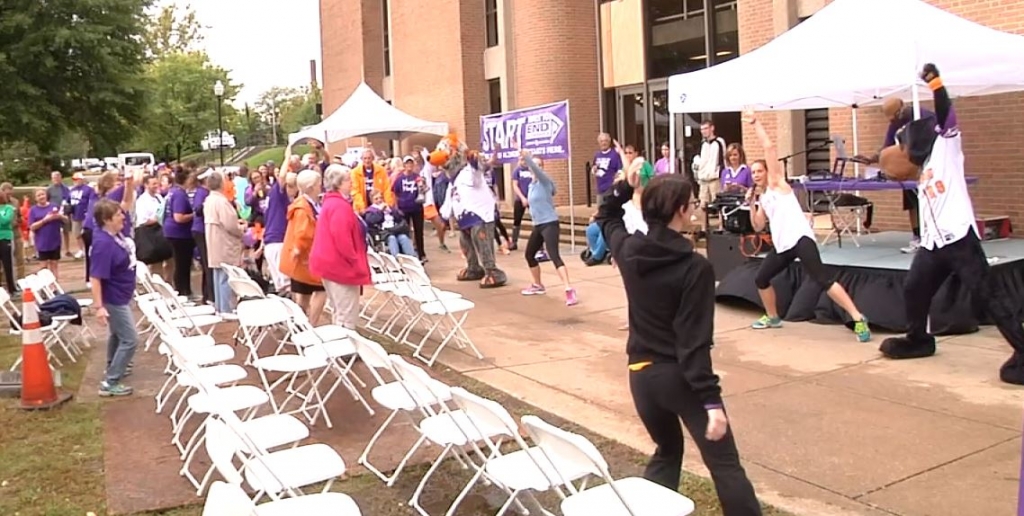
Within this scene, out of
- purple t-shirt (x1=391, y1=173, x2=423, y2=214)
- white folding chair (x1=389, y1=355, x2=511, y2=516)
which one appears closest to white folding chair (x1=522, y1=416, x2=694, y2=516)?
white folding chair (x1=389, y1=355, x2=511, y2=516)

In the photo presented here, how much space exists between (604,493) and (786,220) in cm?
501

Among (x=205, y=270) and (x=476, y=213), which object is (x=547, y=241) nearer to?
(x=476, y=213)

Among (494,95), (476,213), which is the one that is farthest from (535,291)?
(494,95)

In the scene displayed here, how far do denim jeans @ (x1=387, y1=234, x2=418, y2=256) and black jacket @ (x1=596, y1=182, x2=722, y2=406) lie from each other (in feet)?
29.8

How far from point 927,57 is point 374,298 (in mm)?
6586

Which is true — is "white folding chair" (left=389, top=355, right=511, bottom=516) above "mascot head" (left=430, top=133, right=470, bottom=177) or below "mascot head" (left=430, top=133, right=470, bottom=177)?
below

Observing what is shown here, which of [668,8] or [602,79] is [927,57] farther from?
[602,79]

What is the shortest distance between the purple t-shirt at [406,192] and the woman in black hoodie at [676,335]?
35.5ft

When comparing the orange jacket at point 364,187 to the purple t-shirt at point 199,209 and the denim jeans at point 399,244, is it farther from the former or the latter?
the purple t-shirt at point 199,209

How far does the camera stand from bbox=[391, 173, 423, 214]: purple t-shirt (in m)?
14.4

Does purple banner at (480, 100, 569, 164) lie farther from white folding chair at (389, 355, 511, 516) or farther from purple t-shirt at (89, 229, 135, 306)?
white folding chair at (389, 355, 511, 516)

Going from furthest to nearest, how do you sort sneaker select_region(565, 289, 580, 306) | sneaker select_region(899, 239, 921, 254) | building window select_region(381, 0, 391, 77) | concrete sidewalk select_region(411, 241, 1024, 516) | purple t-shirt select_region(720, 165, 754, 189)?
building window select_region(381, 0, 391, 77) → purple t-shirt select_region(720, 165, 754, 189) → sneaker select_region(565, 289, 580, 306) → sneaker select_region(899, 239, 921, 254) → concrete sidewalk select_region(411, 241, 1024, 516)

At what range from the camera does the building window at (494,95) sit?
23933 mm

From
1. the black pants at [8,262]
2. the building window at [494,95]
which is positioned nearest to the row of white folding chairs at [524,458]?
the black pants at [8,262]
